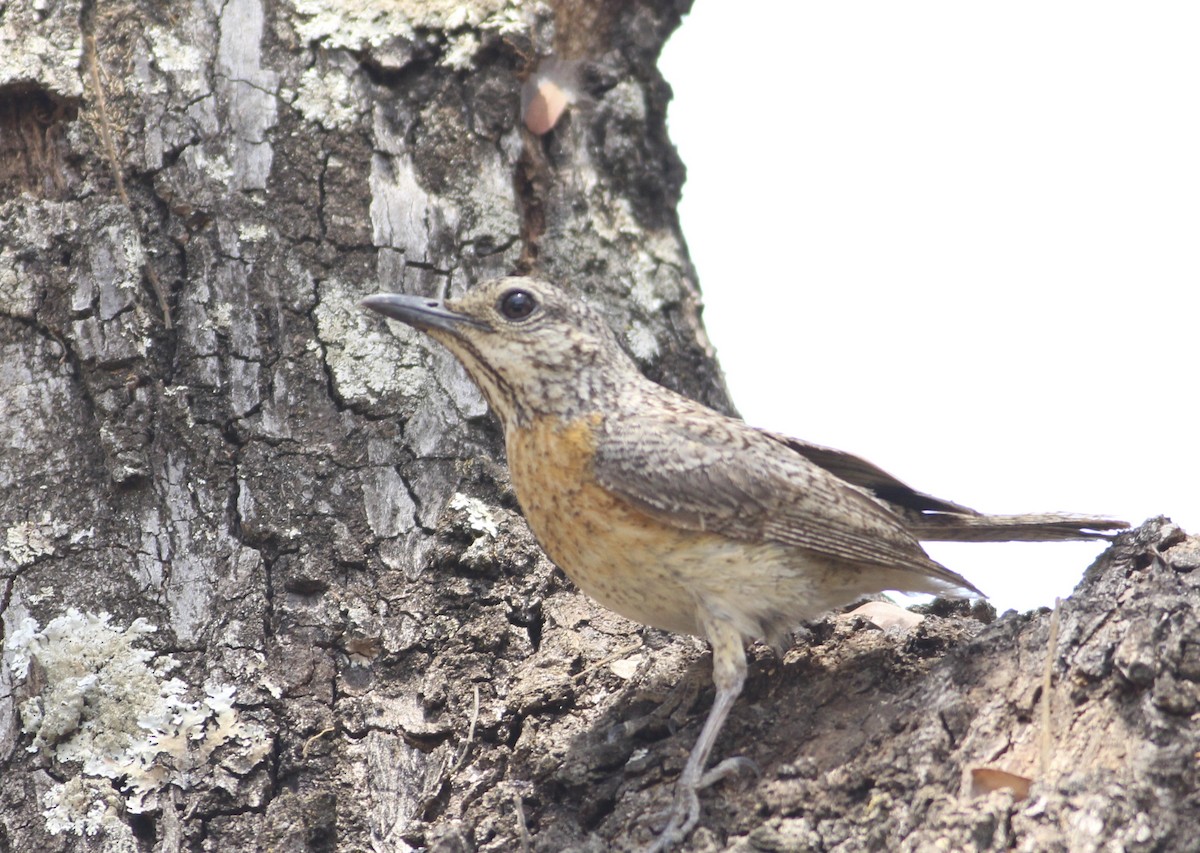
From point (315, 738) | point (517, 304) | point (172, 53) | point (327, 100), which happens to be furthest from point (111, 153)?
point (315, 738)

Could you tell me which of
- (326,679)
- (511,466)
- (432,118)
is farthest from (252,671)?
(432,118)

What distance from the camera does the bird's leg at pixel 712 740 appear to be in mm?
3859

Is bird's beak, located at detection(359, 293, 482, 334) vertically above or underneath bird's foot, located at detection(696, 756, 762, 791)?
above

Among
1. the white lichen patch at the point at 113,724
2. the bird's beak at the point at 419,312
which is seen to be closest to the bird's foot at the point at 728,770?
the white lichen patch at the point at 113,724

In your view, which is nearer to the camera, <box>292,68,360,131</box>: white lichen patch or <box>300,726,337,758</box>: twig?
<box>300,726,337,758</box>: twig

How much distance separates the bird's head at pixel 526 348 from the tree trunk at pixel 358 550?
0.26 metres

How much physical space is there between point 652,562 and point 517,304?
119 centimetres

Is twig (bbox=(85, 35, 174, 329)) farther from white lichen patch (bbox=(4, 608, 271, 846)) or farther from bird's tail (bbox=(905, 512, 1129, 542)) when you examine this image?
bird's tail (bbox=(905, 512, 1129, 542))

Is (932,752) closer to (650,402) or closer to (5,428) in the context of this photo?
(650,402)

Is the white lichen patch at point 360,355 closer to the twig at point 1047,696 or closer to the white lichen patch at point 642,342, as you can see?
the white lichen patch at point 642,342

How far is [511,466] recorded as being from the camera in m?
5.08

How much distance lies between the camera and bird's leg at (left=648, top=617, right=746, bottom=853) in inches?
152

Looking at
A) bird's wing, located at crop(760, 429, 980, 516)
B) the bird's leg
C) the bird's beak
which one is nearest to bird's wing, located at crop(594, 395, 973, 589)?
bird's wing, located at crop(760, 429, 980, 516)

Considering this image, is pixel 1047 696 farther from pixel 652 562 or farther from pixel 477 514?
pixel 477 514
